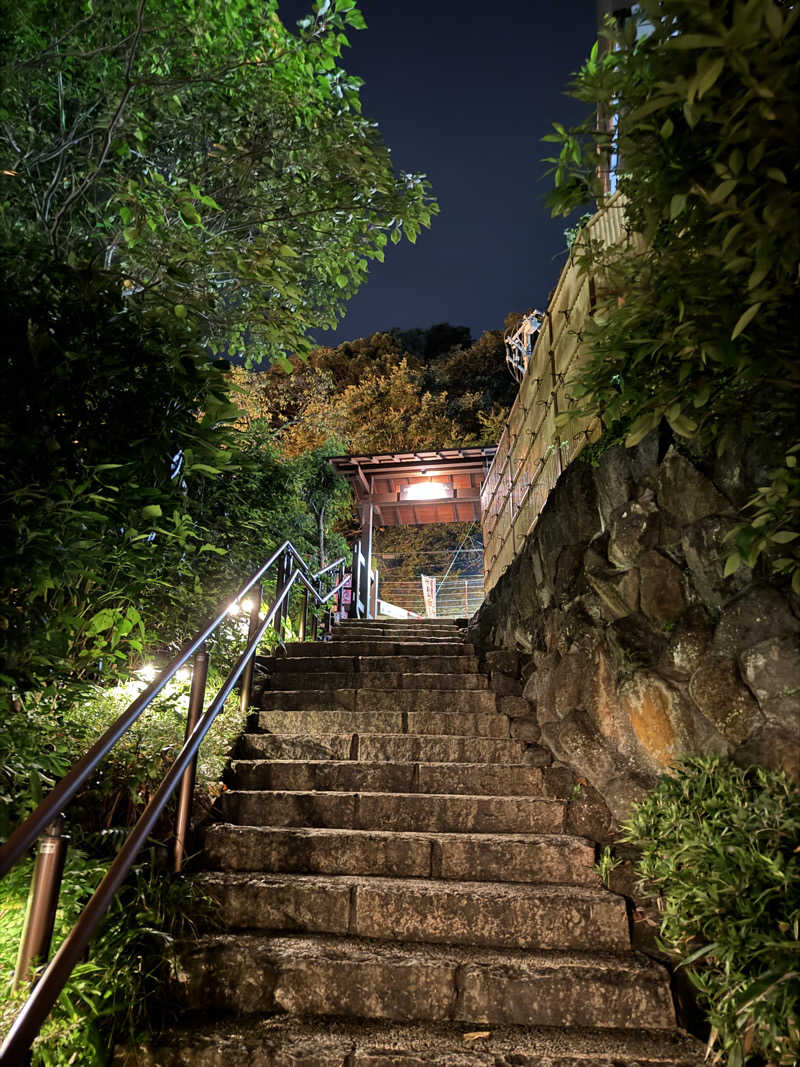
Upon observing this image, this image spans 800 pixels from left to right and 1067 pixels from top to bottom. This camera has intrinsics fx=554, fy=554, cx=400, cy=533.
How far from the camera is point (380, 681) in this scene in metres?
4.78

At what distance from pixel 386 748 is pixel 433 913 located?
1.31 meters

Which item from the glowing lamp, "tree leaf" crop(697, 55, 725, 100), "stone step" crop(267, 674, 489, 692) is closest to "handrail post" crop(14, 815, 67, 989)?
"tree leaf" crop(697, 55, 725, 100)

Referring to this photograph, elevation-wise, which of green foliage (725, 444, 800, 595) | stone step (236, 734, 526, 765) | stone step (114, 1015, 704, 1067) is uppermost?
green foliage (725, 444, 800, 595)

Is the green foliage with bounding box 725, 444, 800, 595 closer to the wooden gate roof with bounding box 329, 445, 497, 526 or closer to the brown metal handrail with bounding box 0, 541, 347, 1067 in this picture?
the brown metal handrail with bounding box 0, 541, 347, 1067

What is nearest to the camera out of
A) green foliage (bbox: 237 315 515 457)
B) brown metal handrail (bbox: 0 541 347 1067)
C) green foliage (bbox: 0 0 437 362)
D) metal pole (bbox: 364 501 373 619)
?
brown metal handrail (bbox: 0 541 347 1067)

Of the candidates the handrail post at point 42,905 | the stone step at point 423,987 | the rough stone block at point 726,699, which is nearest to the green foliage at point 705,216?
the rough stone block at point 726,699

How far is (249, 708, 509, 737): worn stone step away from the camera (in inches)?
157

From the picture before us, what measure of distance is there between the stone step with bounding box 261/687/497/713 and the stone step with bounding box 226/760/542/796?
2.62ft

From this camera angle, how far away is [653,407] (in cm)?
220

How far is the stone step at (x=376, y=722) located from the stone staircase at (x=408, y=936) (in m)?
0.43

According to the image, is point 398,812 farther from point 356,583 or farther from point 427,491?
point 427,491

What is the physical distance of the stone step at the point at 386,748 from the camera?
3693 millimetres

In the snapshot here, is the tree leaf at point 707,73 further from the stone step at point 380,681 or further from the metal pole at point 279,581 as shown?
the metal pole at point 279,581

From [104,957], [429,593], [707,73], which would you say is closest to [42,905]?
[104,957]
